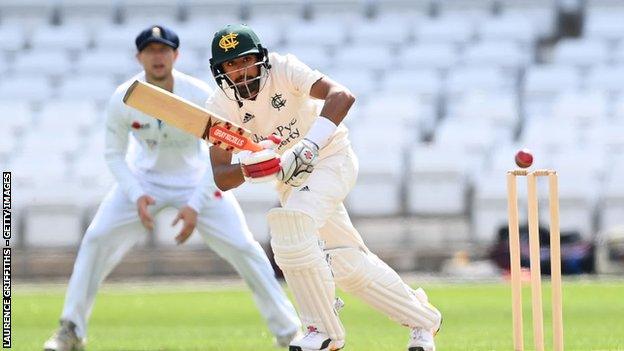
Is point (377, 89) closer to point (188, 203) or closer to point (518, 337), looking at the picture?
point (188, 203)

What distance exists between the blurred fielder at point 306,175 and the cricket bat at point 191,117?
62 millimetres

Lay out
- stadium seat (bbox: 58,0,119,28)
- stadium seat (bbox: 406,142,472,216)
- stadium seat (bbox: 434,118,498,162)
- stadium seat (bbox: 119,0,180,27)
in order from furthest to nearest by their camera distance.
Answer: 1. stadium seat (bbox: 58,0,119,28)
2. stadium seat (bbox: 119,0,180,27)
3. stadium seat (bbox: 434,118,498,162)
4. stadium seat (bbox: 406,142,472,216)

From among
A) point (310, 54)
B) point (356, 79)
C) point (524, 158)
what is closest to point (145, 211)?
point (524, 158)

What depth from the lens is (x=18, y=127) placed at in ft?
49.4

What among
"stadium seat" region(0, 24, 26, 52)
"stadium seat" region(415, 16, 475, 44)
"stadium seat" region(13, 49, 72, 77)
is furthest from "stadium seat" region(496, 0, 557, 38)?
"stadium seat" region(0, 24, 26, 52)

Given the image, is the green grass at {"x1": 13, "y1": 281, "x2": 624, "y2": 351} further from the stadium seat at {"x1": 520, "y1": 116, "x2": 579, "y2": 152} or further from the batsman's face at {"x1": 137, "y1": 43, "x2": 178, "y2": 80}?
the stadium seat at {"x1": 520, "y1": 116, "x2": 579, "y2": 152}

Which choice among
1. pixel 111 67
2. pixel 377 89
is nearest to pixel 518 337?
pixel 377 89

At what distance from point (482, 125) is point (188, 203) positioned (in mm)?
8020

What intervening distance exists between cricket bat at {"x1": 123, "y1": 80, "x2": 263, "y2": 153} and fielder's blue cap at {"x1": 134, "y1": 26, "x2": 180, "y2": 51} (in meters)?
2.10

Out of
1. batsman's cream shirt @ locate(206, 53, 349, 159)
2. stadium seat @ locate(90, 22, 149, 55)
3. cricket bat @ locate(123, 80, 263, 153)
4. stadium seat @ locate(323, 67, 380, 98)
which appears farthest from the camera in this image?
stadium seat @ locate(90, 22, 149, 55)

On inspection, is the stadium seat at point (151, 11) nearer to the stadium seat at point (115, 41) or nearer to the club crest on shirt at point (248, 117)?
the stadium seat at point (115, 41)

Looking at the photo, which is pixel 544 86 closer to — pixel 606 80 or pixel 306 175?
pixel 606 80

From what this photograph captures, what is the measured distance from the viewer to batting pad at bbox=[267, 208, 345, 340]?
485cm

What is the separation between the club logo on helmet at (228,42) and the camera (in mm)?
4844
